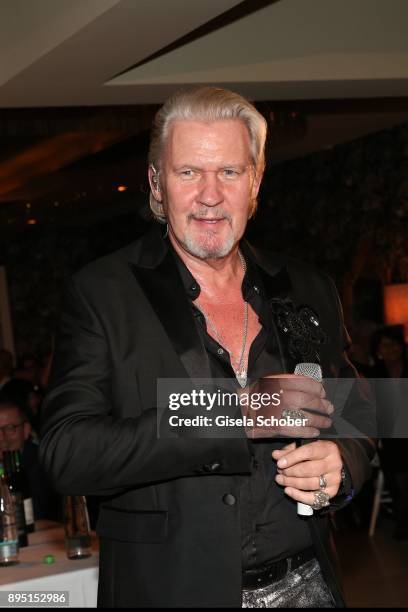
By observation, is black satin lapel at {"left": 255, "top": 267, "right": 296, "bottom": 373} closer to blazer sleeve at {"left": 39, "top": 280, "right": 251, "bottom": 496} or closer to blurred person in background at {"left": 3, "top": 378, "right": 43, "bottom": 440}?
blazer sleeve at {"left": 39, "top": 280, "right": 251, "bottom": 496}

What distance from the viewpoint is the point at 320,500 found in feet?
5.42

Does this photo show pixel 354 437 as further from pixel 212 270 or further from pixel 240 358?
pixel 212 270

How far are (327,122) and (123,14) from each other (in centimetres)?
461

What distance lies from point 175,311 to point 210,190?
0.24 meters

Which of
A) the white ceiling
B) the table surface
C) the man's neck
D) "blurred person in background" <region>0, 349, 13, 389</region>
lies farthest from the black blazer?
"blurred person in background" <region>0, 349, 13, 389</region>

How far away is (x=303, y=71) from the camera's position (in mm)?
5598

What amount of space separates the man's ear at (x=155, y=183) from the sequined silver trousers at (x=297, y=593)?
31.9 inches

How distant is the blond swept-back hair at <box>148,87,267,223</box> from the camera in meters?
1.82

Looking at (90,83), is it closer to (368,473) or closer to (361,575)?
(361,575)

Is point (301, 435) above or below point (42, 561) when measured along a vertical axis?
above

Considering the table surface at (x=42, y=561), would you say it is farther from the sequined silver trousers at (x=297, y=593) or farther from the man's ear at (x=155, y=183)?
the man's ear at (x=155, y=183)

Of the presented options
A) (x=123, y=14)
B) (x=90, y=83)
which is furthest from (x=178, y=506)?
(x=90, y=83)

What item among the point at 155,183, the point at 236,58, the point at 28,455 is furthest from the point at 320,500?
the point at 236,58

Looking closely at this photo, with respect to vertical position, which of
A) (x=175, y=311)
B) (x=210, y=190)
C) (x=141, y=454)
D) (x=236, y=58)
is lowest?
(x=141, y=454)
